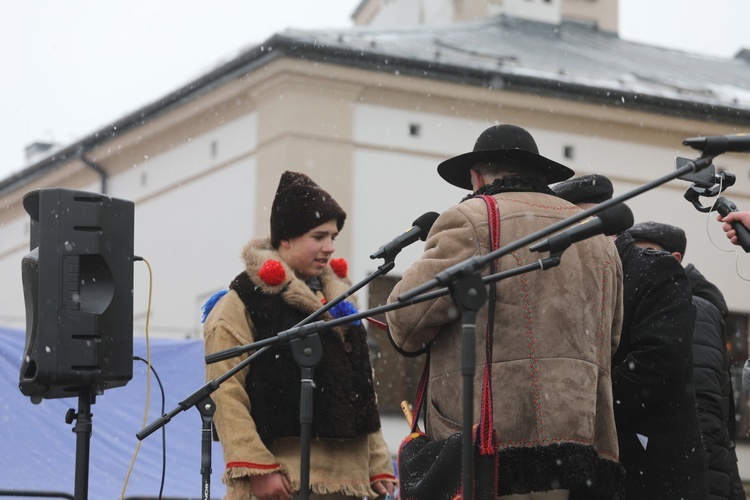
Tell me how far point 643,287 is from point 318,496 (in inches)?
54.0

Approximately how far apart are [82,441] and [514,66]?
47.5 feet

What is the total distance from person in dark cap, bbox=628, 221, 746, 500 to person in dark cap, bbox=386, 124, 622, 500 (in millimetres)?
1101

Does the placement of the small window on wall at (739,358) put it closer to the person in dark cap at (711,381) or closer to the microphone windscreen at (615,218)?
the person in dark cap at (711,381)

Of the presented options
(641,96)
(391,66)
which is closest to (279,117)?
(391,66)

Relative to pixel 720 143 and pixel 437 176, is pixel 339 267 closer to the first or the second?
pixel 720 143

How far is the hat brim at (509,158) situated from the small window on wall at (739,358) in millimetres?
13797

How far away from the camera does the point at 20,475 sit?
7152mm

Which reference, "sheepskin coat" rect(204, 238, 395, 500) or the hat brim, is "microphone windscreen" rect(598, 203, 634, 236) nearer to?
the hat brim

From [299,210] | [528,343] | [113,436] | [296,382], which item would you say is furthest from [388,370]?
[528,343]

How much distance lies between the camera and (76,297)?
14.2 ft

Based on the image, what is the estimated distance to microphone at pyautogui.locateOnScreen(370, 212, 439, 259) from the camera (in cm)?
391

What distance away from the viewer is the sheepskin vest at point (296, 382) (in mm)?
4430

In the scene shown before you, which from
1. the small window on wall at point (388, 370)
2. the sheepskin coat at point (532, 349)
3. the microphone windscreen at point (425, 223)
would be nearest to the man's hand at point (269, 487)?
the sheepskin coat at point (532, 349)

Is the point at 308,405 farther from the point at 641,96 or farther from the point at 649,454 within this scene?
the point at 641,96
